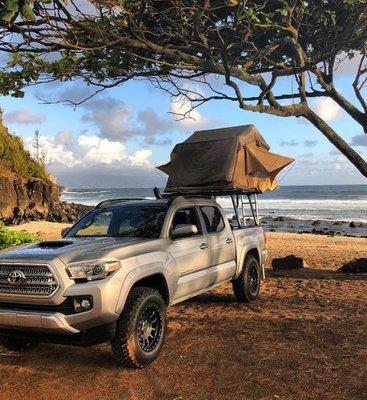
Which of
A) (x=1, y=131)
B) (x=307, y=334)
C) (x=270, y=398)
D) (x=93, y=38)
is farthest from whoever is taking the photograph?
(x=1, y=131)

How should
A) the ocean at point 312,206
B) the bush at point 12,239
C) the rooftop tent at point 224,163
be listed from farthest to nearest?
1. the ocean at point 312,206
2. the bush at point 12,239
3. the rooftop tent at point 224,163

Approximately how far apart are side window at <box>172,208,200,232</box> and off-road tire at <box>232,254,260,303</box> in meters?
1.65

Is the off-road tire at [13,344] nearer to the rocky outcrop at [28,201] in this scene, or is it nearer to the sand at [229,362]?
the sand at [229,362]

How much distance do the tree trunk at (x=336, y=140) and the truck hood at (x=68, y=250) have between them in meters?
6.03

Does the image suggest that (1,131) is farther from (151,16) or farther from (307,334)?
(307,334)

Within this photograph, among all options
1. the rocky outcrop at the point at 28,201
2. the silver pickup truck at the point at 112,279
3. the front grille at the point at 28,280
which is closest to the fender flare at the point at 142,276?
the silver pickup truck at the point at 112,279

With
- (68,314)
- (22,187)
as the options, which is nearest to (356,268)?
(68,314)

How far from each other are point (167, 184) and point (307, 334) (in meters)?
4.72

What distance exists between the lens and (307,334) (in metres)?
6.50

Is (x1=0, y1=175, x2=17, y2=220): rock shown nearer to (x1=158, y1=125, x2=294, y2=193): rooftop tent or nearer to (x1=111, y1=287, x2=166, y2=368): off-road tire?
(x1=158, y1=125, x2=294, y2=193): rooftop tent

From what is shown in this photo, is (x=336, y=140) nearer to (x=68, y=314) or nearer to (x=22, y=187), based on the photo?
(x=68, y=314)

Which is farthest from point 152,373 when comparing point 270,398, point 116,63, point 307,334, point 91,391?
point 116,63

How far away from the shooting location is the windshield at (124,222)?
6445mm

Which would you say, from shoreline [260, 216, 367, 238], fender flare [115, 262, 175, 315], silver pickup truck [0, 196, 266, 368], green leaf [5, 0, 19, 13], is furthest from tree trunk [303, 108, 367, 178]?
shoreline [260, 216, 367, 238]
